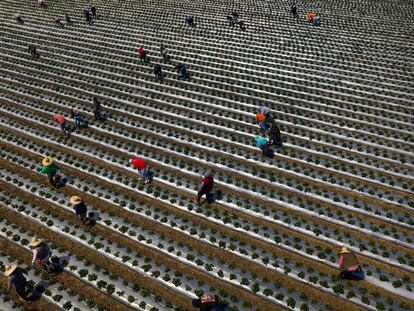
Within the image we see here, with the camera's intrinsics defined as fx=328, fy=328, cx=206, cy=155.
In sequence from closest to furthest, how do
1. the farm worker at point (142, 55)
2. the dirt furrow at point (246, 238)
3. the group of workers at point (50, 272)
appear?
the group of workers at point (50, 272), the dirt furrow at point (246, 238), the farm worker at point (142, 55)

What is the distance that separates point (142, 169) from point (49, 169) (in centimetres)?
389

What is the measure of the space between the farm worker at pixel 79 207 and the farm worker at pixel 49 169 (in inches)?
96.5

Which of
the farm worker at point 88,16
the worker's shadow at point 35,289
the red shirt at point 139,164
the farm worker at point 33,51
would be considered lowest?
the worker's shadow at point 35,289

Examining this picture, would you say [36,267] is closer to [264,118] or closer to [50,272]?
[50,272]

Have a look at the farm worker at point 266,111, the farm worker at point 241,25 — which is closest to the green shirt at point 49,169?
the farm worker at point 266,111

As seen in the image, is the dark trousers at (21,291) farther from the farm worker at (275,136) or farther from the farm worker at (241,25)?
the farm worker at (241,25)

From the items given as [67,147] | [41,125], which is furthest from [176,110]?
[41,125]

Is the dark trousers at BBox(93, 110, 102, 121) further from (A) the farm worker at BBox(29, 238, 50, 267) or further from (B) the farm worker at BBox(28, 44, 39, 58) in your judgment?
(B) the farm worker at BBox(28, 44, 39, 58)

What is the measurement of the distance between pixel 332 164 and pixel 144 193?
8.72m

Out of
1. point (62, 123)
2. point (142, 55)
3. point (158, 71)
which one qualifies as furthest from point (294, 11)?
point (62, 123)

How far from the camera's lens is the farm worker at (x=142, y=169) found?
563 inches

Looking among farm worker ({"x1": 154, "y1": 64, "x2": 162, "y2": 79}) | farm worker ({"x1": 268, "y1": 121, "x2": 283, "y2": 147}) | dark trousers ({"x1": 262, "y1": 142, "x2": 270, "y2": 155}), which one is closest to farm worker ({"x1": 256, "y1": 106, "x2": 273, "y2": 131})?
farm worker ({"x1": 268, "y1": 121, "x2": 283, "y2": 147})

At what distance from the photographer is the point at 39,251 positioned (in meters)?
10.9

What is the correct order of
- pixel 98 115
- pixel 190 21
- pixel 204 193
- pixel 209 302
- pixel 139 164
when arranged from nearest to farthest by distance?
pixel 209 302
pixel 204 193
pixel 139 164
pixel 98 115
pixel 190 21
